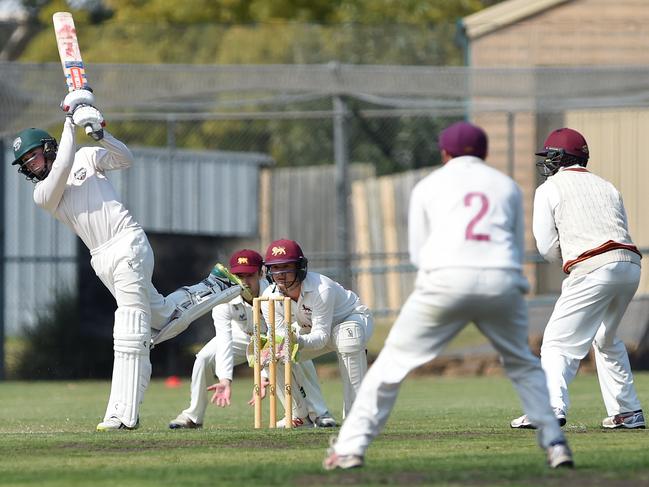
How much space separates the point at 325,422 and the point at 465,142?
3791mm

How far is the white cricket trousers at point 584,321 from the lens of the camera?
9.84m

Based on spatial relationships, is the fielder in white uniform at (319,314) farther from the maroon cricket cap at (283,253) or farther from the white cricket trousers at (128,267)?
the white cricket trousers at (128,267)

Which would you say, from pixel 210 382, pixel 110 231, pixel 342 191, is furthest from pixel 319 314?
pixel 342 191

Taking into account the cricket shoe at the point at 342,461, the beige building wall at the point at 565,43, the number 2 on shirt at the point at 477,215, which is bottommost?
the cricket shoe at the point at 342,461

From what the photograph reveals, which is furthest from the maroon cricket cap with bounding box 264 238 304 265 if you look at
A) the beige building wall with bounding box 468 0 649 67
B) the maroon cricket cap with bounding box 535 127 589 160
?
the beige building wall with bounding box 468 0 649 67

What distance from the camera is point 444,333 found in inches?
293

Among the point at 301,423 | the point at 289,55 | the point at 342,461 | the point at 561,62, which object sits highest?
the point at 289,55

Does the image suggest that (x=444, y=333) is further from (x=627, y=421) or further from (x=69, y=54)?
(x=69, y=54)

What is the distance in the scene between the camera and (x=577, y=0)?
79.3ft

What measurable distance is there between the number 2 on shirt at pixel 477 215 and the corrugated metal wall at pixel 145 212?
13949mm

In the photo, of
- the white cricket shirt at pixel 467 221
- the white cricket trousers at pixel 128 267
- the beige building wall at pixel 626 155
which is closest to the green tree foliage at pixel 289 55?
the beige building wall at pixel 626 155

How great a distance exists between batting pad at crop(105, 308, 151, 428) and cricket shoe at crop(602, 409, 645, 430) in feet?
10.5

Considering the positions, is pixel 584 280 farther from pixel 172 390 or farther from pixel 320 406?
pixel 172 390

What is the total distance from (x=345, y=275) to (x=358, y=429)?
12842mm
